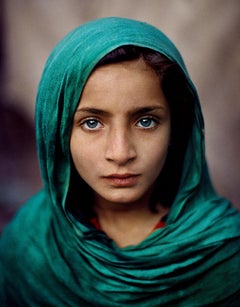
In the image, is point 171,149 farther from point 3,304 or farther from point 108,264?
point 3,304

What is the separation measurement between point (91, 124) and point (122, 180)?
0.62 feet

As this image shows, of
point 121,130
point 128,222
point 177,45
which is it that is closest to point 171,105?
point 121,130

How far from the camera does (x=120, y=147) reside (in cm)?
147

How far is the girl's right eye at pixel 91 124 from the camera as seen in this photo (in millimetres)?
1544

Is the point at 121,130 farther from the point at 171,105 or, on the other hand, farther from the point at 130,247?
the point at 130,247

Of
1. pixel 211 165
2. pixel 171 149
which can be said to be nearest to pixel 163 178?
pixel 171 149

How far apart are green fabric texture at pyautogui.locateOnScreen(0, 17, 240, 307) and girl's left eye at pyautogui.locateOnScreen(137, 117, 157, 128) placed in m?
0.16

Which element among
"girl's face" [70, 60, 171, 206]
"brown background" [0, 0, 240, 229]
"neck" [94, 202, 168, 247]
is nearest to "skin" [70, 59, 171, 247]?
"girl's face" [70, 60, 171, 206]

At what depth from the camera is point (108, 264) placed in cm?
167

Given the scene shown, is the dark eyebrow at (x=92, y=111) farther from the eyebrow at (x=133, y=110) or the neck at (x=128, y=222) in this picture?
the neck at (x=128, y=222)

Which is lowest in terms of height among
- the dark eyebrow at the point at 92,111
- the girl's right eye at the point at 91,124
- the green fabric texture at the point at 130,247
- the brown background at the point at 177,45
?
the green fabric texture at the point at 130,247

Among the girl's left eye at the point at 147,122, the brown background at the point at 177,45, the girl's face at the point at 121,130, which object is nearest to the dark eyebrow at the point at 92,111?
the girl's face at the point at 121,130

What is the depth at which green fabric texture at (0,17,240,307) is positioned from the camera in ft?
5.22

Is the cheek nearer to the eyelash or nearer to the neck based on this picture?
the eyelash
